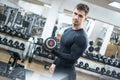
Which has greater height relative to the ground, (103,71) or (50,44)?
(50,44)

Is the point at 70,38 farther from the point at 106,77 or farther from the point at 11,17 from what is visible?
the point at 11,17

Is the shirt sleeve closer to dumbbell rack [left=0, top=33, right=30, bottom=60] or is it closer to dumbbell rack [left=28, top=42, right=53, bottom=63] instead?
dumbbell rack [left=0, top=33, right=30, bottom=60]

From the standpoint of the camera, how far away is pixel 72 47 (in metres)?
2.08

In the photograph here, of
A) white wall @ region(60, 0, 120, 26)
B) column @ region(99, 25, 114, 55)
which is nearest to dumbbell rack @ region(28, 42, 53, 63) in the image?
white wall @ region(60, 0, 120, 26)

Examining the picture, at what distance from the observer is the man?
2.08m

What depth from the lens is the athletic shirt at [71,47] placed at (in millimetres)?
2068

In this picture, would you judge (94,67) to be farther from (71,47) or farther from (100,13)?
(71,47)

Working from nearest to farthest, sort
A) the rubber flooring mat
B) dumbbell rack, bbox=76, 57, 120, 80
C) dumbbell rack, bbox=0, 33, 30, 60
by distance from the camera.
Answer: the rubber flooring mat → dumbbell rack, bbox=0, 33, 30, 60 → dumbbell rack, bbox=76, 57, 120, 80

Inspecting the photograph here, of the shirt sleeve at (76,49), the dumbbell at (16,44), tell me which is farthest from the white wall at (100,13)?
the shirt sleeve at (76,49)

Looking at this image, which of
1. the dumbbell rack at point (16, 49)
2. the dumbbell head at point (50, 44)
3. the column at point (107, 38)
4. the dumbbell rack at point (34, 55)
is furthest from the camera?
the column at point (107, 38)

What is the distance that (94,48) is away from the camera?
8469 mm

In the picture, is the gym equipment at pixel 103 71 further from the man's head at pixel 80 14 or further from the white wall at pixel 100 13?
the man's head at pixel 80 14

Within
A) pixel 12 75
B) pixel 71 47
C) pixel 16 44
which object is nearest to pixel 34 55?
pixel 16 44

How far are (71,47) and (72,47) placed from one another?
0.09ft
